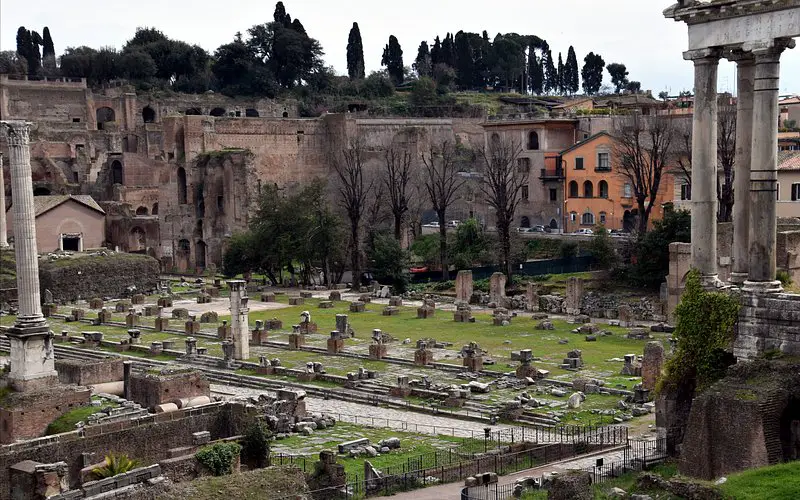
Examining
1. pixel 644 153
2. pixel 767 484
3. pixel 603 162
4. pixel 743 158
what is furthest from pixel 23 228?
pixel 603 162

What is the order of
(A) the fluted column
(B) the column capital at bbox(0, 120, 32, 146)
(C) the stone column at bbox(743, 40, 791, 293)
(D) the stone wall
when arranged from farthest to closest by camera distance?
1. (D) the stone wall
2. (B) the column capital at bbox(0, 120, 32, 146)
3. (A) the fluted column
4. (C) the stone column at bbox(743, 40, 791, 293)

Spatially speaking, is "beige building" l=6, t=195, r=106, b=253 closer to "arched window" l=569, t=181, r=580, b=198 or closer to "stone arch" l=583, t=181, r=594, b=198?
"arched window" l=569, t=181, r=580, b=198

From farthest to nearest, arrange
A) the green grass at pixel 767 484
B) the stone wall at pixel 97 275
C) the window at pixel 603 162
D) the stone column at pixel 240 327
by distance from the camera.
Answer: the window at pixel 603 162 → the stone wall at pixel 97 275 → the stone column at pixel 240 327 → the green grass at pixel 767 484

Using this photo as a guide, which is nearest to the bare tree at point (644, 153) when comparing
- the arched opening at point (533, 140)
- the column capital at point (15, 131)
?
the arched opening at point (533, 140)

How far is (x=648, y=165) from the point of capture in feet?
159

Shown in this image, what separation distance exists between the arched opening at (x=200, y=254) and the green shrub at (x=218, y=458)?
158 ft

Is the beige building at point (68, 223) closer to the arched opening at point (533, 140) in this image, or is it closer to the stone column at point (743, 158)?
the arched opening at point (533, 140)

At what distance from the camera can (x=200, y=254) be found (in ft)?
223

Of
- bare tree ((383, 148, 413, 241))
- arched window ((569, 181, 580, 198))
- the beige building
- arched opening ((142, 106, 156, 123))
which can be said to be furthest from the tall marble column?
arched opening ((142, 106, 156, 123))

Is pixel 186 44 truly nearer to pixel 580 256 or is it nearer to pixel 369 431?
pixel 580 256

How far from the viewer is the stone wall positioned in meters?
51.5

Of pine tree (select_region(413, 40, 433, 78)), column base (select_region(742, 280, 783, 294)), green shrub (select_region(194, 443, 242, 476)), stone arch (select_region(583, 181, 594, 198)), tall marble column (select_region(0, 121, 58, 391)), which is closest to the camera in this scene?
column base (select_region(742, 280, 783, 294))

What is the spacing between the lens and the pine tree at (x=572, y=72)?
109 meters

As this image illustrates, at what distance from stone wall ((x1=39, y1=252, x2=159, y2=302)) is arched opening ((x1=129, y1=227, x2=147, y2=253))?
34.7 ft
